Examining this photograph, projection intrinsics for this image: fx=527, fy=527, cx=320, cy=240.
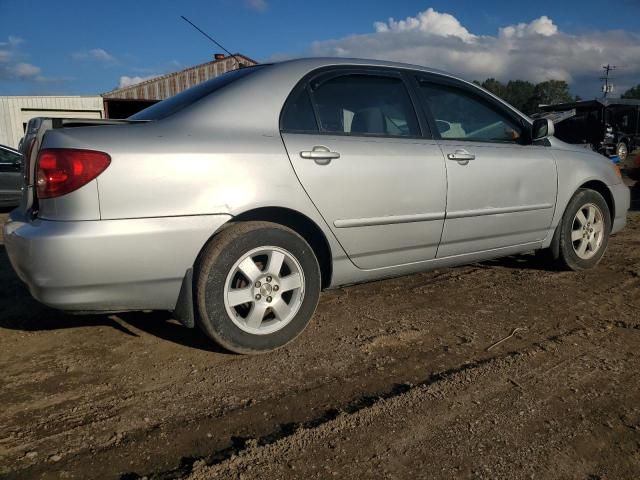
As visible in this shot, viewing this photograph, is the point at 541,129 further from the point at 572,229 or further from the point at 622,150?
the point at 622,150

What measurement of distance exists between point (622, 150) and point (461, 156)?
67.9ft

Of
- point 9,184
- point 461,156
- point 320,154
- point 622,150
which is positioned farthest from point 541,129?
point 622,150

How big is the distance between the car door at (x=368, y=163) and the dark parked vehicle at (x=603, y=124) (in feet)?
46.2

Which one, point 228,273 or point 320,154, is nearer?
point 228,273

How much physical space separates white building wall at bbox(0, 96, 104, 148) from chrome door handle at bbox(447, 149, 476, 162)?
74.9ft

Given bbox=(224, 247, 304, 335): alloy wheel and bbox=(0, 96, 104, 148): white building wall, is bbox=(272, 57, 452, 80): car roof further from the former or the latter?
bbox=(0, 96, 104, 148): white building wall

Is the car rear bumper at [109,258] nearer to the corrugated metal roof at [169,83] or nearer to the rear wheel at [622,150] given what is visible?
the rear wheel at [622,150]

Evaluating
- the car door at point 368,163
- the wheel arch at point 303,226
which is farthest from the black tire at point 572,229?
the wheel arch at point 303,226

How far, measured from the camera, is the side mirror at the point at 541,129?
399 cm

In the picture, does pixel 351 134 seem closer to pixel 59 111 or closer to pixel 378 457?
pixel 378 457

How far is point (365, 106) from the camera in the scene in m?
3.37

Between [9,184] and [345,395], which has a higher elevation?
[9,184]

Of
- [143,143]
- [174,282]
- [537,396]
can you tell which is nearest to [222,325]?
[174,282]

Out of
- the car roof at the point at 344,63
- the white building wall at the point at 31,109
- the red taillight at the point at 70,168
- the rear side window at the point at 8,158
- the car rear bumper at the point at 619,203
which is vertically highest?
the white building wall at the point at 31,109
